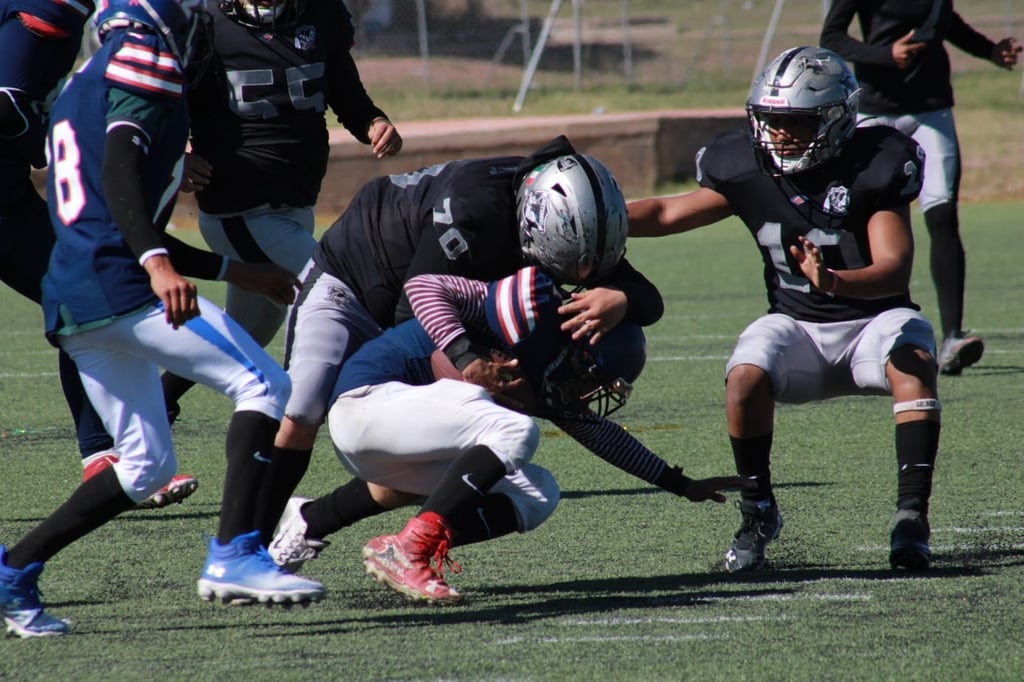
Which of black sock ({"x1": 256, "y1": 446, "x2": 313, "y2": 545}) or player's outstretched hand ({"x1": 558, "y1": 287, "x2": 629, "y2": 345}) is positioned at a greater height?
player's outstretched hand ({"x1": 558, "y1": 287, "x2": 629, "y2": 345})

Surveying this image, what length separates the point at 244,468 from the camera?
3906 millimetres

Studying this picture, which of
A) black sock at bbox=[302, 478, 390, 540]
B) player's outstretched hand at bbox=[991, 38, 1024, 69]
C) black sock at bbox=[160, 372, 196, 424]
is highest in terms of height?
player's outstretched hand at bbox=[991, 38, 1024, 69]

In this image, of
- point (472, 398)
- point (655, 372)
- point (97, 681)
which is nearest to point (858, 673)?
point (472, 398)

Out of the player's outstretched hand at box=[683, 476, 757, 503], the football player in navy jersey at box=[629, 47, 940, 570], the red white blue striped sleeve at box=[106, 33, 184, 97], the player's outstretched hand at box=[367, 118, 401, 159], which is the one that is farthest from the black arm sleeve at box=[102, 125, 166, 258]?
the player's outstretched hand at box=[367, 118, 401, 159]

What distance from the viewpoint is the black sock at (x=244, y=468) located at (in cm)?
389

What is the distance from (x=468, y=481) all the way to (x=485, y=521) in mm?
233

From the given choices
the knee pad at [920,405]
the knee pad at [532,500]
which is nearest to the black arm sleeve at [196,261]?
the knee pad at [532,500]

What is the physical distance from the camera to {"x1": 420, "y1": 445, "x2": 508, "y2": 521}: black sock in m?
3.95

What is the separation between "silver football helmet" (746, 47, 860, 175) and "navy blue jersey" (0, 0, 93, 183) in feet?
7.13

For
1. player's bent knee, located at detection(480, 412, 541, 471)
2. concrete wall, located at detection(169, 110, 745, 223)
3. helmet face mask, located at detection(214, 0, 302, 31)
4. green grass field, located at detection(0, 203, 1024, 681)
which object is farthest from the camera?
concrete wall, located at detection(169, 110, 745, 223)

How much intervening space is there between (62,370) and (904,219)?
2779 millimetres

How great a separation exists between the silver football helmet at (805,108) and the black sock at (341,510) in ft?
5.27

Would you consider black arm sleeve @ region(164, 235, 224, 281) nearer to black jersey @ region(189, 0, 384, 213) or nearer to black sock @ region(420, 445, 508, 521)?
black sock @ region(420, 445, 508, 521)

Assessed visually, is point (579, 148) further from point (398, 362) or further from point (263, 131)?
point (398, 362)
